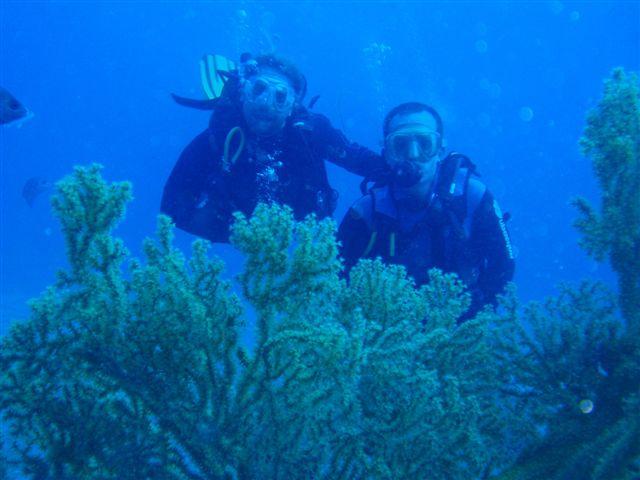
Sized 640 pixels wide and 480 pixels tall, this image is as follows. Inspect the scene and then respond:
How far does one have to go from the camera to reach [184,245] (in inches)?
1369

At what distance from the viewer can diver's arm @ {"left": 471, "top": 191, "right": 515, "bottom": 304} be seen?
521 centimetres

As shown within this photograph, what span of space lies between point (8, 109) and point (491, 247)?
5101mm

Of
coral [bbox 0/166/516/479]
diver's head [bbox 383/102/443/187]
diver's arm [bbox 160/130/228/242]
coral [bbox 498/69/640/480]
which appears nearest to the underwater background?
diver's arm [bbox 160/130/228/242]

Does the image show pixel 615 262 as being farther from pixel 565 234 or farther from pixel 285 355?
pixel 565 234

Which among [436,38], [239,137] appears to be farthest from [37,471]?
[436,38]

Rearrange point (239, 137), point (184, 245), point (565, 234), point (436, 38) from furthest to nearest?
point (436, 38), point (565, 234), point (184, 245), point (239, 137)

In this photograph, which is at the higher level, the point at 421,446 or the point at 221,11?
the point at 221,11

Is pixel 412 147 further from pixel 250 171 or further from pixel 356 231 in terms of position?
pixel 250 171

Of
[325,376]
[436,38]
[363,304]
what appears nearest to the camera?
[325,376]

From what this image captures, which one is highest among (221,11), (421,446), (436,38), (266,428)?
(221,11)

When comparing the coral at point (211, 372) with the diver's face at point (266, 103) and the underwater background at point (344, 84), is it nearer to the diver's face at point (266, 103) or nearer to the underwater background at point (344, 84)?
the diver's face at point (266, 103)

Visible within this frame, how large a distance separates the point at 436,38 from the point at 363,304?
92.2m

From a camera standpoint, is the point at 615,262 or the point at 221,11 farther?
the point at 221,11

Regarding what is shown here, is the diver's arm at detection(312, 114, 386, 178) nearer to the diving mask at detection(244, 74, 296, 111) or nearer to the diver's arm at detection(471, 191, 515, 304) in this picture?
the diving mask at detection(244, 74, 296, 111)
